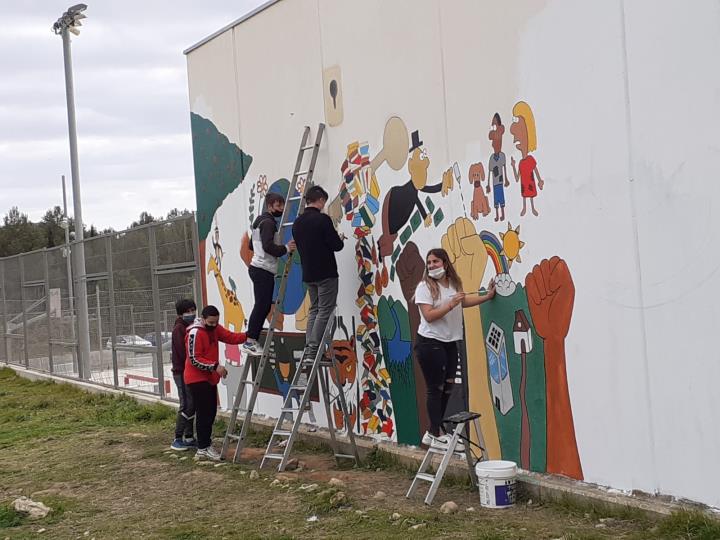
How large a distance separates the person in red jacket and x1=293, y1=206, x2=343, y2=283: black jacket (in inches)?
52.4

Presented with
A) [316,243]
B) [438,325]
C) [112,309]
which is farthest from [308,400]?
[112,309]

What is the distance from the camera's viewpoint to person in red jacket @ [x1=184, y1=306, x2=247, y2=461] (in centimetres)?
991

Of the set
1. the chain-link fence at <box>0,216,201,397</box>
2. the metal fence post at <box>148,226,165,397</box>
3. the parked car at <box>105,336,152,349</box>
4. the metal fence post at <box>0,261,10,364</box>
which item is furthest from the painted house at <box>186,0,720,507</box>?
the metal fence post at <box>0,261,10,364</box>

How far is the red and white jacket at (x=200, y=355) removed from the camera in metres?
9.88

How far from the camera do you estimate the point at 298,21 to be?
33.8 feet

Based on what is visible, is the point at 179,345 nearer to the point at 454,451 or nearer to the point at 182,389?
the point at 182,389

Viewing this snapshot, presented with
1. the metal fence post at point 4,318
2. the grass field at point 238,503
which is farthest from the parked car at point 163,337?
the metal fence post at point 4,318

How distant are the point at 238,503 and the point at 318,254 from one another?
2.50 m

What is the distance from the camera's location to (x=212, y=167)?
1239 centimetres

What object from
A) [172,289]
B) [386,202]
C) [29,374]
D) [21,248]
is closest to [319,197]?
[386,202]

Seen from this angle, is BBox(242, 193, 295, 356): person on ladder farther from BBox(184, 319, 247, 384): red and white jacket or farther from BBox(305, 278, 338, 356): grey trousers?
BBox(305, 278, 338, 356): grey trousers

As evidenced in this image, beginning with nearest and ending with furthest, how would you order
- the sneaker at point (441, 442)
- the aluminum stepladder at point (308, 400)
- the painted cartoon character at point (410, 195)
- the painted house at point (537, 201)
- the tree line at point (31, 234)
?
1. the painted house at point (537, 201)
2. the sneaker at point (441, 442)
3. the painted cartoon character at point (410, 195)
4. the aluminum stepladder at point (308, 400)
5. the tree line at point (31, 234)

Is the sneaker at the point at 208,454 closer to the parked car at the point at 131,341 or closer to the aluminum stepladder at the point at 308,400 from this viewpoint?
the aluminum stepladder at the point at 308,400

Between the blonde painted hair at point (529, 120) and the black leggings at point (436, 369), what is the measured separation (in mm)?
1745
